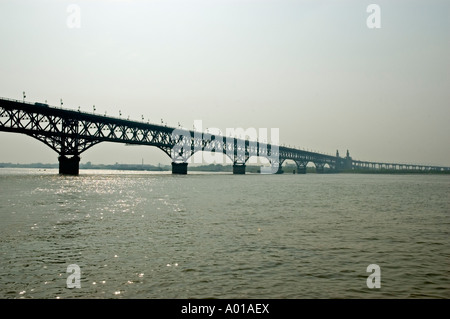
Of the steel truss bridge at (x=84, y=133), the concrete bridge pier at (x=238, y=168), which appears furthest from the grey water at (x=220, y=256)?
the concrete bridge pier at (x=238, y=168)

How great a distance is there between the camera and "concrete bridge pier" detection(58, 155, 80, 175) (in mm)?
103275

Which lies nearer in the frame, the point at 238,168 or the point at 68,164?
A: the point at 68,164

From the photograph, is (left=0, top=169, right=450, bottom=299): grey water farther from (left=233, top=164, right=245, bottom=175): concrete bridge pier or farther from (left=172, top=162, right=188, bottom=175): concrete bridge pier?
(left=233, top=164, right=245, bottom=175): concrete bridge pier

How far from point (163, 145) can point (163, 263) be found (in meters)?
124

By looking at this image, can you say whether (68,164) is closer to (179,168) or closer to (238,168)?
(179,168)

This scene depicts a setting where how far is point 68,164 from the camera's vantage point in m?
106

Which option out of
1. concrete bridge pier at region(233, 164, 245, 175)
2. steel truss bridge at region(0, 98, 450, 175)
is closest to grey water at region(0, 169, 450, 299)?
steel truss bridge at region(0, 98, 450, 175)

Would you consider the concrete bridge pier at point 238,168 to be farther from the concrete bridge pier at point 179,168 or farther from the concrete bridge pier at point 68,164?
the concrete bridge pier at point 68,164

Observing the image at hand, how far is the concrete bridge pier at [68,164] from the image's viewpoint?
10328cm

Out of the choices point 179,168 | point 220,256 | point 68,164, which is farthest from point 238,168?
point 220,256

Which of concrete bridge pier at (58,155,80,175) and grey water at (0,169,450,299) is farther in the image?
concrete bridge pier at (58,155,80,175)
